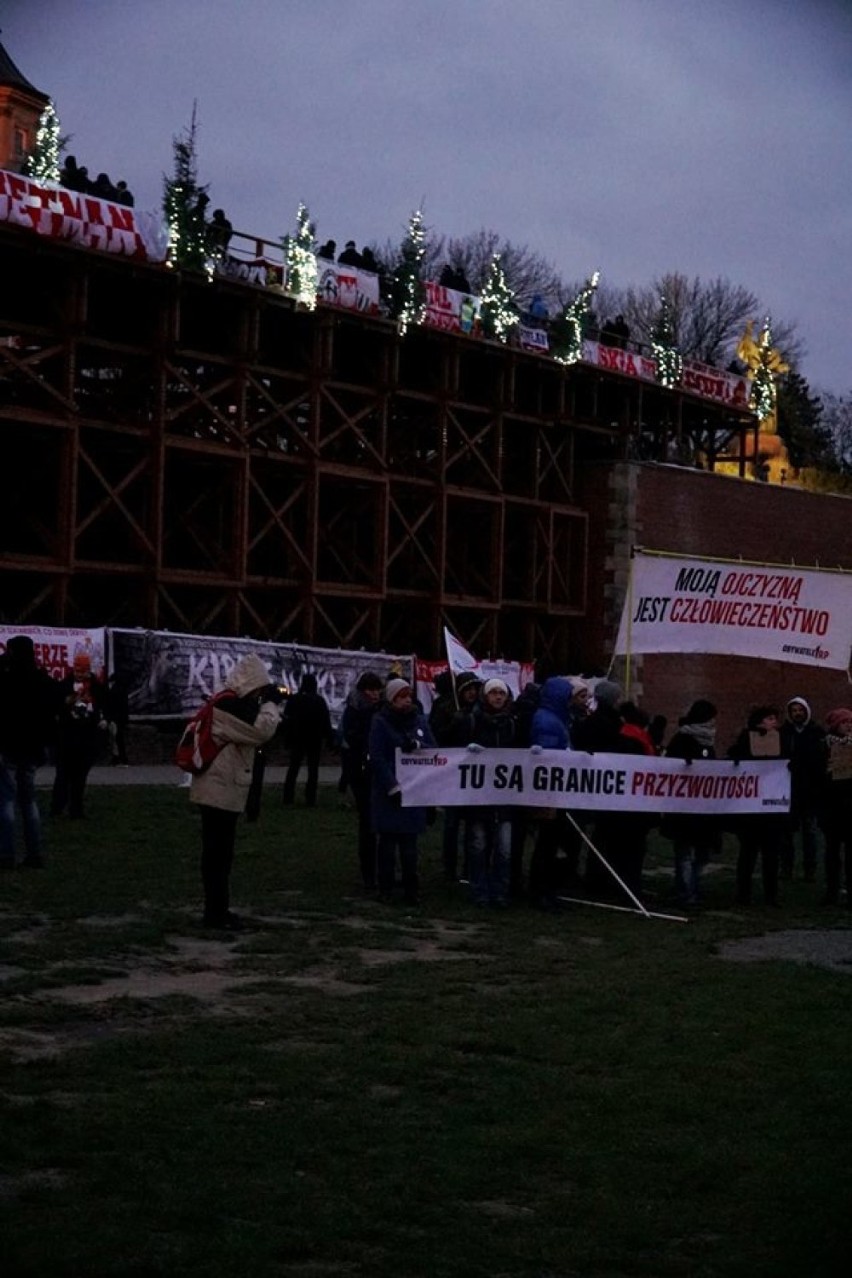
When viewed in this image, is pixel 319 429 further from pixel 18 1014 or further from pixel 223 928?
Result: pixel 18 1014

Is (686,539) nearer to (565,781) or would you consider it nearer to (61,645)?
(61,645)

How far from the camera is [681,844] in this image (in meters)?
17.5

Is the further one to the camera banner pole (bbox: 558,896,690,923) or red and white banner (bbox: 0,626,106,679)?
red and white banner (bbox: 0,626,106,679)

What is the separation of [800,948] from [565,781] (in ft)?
8.48

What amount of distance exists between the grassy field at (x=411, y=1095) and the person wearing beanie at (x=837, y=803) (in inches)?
80.9

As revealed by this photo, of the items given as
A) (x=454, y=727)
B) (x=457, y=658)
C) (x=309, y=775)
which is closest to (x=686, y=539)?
(x=457, y=658)

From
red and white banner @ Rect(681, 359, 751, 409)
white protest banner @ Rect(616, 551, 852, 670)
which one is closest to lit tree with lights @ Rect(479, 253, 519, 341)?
red and white banner @ Rect(681, 359, 751, 409)

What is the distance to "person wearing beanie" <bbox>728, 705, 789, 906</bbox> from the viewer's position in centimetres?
1784

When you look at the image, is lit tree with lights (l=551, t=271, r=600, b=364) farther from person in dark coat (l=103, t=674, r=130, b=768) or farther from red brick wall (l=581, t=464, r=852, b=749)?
person in dark coat (l=103, t=674, r=130, b=768)

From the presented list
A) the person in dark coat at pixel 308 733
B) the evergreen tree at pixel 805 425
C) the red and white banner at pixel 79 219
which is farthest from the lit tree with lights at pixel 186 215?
the evergreen tree at pixel 805 425

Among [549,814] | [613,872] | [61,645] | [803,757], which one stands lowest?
[613,872]

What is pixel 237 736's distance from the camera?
14.2 metres

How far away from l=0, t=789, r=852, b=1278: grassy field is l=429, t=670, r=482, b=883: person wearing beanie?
6.64 ft

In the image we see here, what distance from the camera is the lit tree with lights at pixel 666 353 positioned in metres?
50.2
